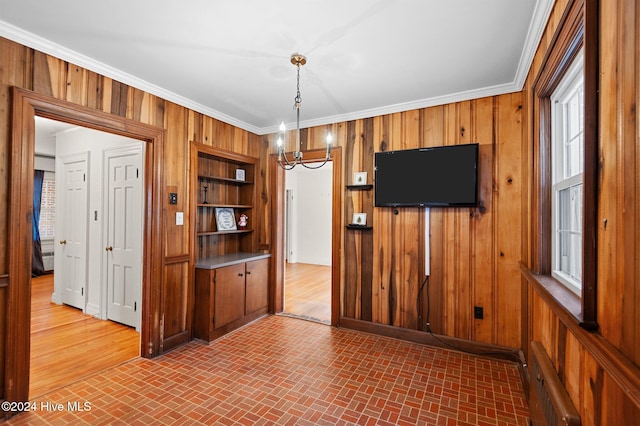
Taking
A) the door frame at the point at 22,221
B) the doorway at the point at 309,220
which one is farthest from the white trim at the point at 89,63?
the doorway at the point at 309,220

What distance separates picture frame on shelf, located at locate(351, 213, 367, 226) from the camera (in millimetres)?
3619

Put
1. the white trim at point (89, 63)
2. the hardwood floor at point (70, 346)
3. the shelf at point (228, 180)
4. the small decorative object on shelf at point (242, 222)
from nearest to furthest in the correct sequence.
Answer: the white trim at point (89, 63) < the hardwood floor at point (70, 346) < the shelf at point (228, 180) < the small decorative object on shelf at point (242, 222)

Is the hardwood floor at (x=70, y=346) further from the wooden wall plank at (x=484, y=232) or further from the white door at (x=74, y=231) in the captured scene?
the wooden wall plank at (x=484, y=232)

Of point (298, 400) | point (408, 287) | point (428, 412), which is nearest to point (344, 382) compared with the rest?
point (298, 400)

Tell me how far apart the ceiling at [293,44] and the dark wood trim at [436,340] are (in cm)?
260

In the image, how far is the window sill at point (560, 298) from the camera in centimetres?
122

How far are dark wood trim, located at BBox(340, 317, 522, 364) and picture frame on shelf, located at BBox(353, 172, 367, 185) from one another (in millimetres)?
1740

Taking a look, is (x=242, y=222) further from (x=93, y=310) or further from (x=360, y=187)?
(x=93, y=310)

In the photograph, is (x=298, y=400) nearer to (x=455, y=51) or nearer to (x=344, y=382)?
(x=344, y=382)

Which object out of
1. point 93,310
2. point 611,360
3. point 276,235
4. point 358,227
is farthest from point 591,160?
point 93,310

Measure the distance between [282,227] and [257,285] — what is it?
92 cm

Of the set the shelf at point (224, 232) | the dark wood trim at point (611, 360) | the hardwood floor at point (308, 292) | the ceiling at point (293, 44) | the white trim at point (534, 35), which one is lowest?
the hardwood floor at point (308, 292)

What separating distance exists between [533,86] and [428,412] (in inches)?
100

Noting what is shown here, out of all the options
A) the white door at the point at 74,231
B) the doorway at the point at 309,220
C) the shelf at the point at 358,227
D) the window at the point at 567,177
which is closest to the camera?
the window at the point at 567,177
